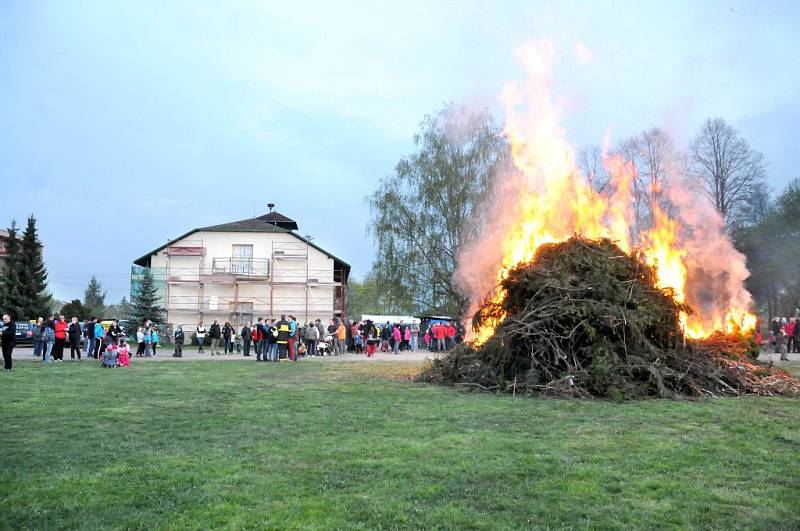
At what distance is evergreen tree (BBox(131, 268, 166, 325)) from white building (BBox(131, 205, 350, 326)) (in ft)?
12.3

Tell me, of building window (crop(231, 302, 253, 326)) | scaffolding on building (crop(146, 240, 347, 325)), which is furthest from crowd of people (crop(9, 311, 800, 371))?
scaffolding on building (crop(146, 240, 347, 325))

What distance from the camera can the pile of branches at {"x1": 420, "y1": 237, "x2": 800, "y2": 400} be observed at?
12.9 meters

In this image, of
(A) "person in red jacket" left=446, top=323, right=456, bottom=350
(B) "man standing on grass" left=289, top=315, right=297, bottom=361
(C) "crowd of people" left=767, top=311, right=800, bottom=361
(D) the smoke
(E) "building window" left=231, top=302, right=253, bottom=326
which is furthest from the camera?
(E) "building window" left=231, top=302, right=253, bottom=326

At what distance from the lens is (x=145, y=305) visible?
40.1 m

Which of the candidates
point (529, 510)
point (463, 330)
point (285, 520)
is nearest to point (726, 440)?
point (529, 510)

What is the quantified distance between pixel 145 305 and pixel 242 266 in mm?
7680

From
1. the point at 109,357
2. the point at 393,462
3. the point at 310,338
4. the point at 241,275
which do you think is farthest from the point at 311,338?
the point at 393,462

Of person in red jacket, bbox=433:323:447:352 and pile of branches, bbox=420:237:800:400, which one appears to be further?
person in red jacket, bbox=433:323:447:352

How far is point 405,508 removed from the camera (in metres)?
5.19

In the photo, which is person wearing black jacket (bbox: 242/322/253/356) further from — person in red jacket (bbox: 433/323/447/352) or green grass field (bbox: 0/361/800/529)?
green grass field (bbox: 0/361/800/529)

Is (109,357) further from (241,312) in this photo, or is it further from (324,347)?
(241,312)

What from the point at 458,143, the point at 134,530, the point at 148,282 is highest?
the point at 458,143

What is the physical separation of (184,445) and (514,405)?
232 inches

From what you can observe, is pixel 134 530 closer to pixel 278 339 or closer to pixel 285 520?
pixel 285 520
